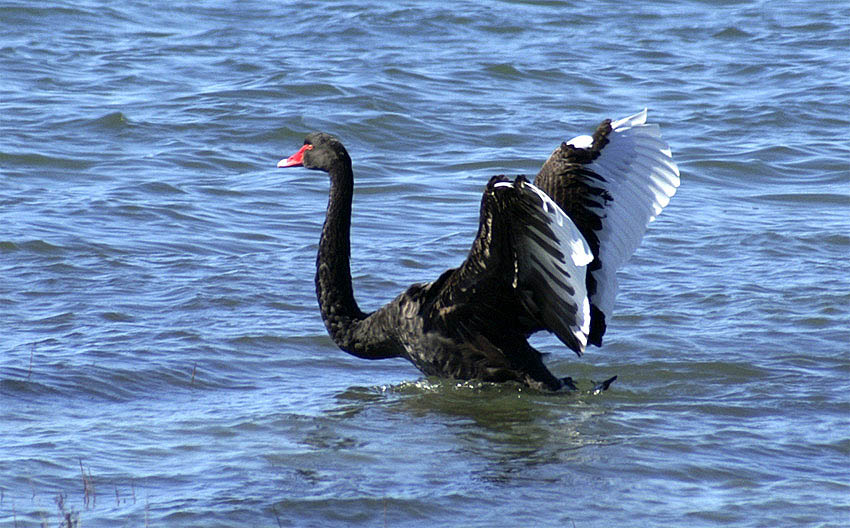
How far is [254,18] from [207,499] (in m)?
14.1

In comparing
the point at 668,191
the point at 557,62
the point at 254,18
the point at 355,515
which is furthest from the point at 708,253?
the point at 254,18

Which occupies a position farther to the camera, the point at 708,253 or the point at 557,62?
the point at 557,62

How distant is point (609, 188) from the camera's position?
266 inches

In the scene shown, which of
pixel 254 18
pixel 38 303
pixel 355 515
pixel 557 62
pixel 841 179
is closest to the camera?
pixel 355 515

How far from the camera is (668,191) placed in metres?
6.85

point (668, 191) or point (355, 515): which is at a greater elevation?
point (668, 191)

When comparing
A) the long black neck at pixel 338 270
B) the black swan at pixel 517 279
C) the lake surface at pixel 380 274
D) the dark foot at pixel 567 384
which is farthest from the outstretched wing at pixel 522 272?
the long black neck at pixel 338 270

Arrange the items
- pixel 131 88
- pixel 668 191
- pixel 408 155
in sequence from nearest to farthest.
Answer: pixel 668 191
pixel 408 155
pixel 131 88

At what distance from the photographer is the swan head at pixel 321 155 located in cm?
702

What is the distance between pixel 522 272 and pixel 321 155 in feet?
5.29

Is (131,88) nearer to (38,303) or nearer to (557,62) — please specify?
(557,62)

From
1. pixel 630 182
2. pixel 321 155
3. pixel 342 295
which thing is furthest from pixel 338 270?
pixel 630 182

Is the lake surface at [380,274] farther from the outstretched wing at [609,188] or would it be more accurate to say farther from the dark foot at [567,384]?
the outstretched wing at [609,188]

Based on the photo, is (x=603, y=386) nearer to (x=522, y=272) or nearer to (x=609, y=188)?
(x=522, y=272)
